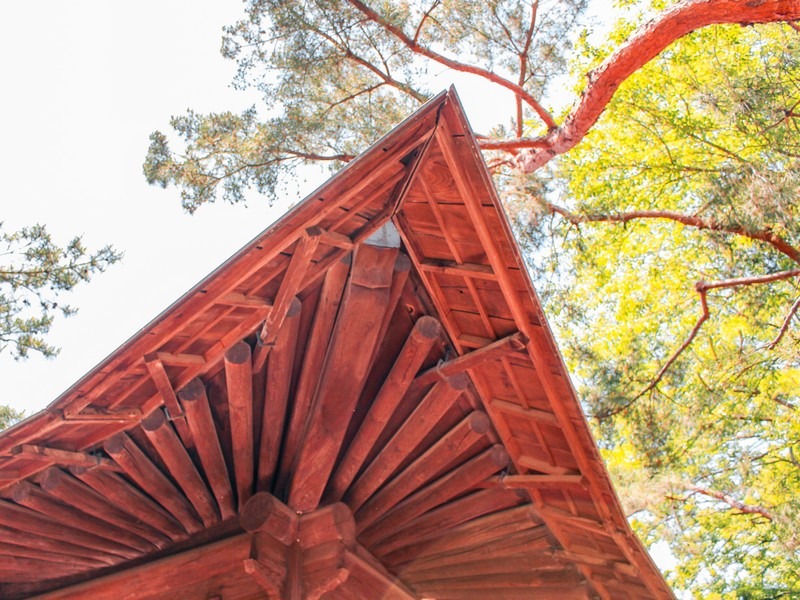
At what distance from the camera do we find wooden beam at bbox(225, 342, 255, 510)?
5559 millimetres

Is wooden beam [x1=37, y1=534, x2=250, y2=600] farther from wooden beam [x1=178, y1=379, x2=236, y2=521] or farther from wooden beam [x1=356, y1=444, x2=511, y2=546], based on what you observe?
wooden beam [x1=356, y1=444, x2=511, y2=546]

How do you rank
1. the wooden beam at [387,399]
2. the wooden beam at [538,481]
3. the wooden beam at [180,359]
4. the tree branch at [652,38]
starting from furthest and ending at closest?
the tree branch at [652,38] < the wooden beam at [538,481] < the wooden beam at [387,399] < the wooden beam at [180,359]

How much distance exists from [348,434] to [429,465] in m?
0.70

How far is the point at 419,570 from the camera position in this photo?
23.1 ft

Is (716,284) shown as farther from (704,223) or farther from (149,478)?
(149,478)

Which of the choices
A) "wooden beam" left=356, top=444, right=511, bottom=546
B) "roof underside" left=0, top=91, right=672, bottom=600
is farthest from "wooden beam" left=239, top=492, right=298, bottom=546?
"wooden beam" left=356, top=444, right=511, bottom=546

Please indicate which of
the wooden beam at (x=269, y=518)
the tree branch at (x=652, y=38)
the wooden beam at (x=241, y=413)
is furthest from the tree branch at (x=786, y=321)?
the wooden beam at (x=241, y=413)

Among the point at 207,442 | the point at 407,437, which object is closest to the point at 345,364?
the point at 407,437

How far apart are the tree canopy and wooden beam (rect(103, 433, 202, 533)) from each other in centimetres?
643

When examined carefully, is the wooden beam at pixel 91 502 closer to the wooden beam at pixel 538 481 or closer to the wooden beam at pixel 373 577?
the wooden beam at pixel 373 577

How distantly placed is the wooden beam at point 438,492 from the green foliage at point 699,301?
5680 millimetres

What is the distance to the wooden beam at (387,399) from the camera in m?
5.90

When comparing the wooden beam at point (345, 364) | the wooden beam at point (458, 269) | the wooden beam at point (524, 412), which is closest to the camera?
the wooden beam at point (458, 269)

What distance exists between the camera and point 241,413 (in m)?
5.85
